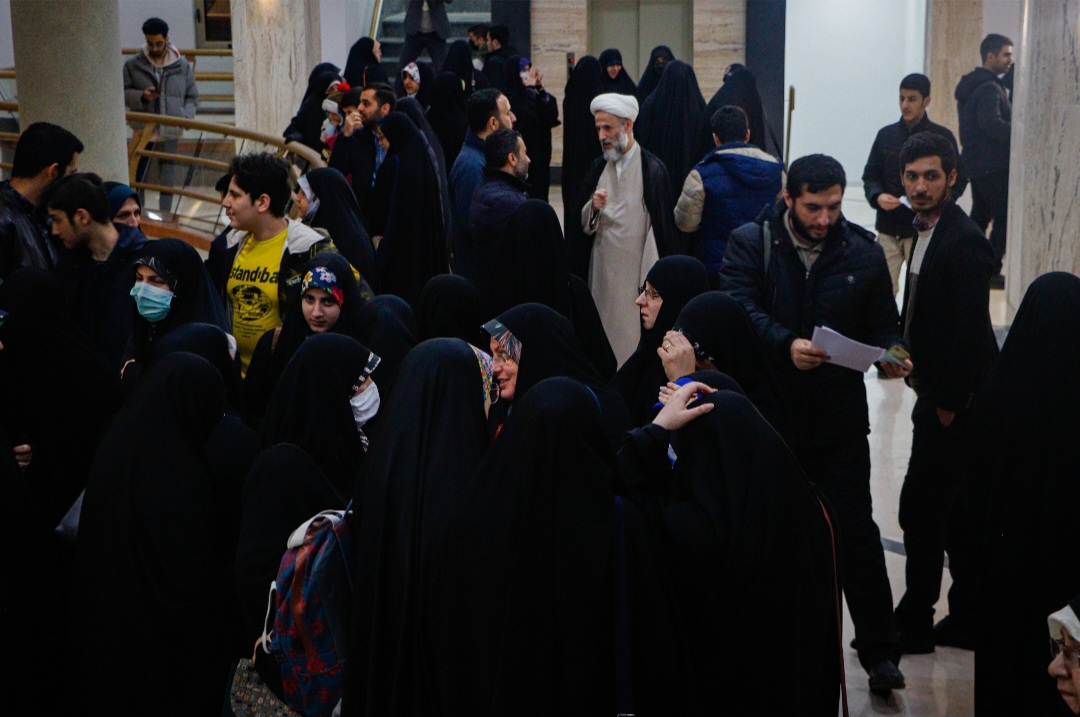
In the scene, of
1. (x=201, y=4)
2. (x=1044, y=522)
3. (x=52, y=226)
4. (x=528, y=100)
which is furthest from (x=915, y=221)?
Answer: (x=201, y=4)

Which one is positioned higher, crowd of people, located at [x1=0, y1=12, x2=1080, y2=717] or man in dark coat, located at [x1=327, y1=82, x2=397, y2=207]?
man in dark coat, located at [x1=327, y1=82, x2=397, y2=207]

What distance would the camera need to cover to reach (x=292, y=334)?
4352mm

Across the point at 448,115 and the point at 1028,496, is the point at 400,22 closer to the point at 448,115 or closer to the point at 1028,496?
the point at 448,115

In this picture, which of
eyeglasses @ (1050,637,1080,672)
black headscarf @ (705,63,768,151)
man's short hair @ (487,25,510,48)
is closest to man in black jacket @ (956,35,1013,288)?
black headscarf @ (705,63,768,151)

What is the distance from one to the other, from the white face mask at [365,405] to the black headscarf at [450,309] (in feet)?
2.79

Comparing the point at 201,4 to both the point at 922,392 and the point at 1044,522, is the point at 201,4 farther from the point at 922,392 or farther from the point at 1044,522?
the point at 1044,522

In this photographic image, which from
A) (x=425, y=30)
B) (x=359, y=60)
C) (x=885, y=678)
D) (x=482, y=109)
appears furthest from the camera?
(x=425, y=30)

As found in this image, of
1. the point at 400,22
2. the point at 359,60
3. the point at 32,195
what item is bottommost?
the point at 32,195

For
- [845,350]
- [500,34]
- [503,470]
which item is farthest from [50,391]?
[500,34]

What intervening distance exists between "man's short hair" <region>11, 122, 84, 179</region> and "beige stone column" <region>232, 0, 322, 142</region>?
655 cm

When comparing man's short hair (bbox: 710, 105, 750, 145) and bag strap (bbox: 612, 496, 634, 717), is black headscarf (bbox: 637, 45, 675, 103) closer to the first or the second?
man's short hair (bbox: 710, 105, 750, 145)

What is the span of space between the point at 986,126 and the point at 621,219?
5.06 m

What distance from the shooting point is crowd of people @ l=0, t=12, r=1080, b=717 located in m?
2.59

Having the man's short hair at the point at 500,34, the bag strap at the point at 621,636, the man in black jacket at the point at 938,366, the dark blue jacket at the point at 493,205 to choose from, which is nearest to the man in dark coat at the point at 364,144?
the dark blue jacket at the point at 493,205
